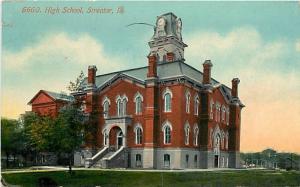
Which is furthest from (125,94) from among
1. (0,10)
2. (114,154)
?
(0,10)

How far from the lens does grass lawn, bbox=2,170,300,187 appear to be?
10.6 m

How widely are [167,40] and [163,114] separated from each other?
1.71 metres

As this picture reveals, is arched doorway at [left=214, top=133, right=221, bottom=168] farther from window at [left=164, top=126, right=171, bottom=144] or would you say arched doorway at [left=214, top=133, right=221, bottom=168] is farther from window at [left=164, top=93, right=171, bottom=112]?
window at [left=164, top=93, right=171, bottom=112]

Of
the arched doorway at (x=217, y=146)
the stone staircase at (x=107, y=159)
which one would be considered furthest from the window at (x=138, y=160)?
the arched doorway at (x=217, y=146)

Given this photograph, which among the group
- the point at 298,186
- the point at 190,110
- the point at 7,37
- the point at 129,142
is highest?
the point at 7,37

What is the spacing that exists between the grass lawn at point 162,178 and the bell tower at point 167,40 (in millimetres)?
2624

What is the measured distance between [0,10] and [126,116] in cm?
371

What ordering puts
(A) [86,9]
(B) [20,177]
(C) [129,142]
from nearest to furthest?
(A) [86,9]
(B) [20,177]
(C) [129,142]

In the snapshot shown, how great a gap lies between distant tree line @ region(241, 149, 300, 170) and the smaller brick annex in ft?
0.93

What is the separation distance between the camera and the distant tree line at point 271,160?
10680 millimetres

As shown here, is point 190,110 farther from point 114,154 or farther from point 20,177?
point 20,177

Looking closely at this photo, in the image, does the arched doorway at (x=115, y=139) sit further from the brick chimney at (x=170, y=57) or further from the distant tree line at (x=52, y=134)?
the brick chimney at (x=170, y=57)

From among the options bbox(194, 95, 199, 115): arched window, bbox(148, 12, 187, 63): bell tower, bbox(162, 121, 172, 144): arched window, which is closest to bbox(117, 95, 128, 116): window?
bbox(162, 121, 172, 144): arched window

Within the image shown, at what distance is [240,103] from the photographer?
35.5 ft
